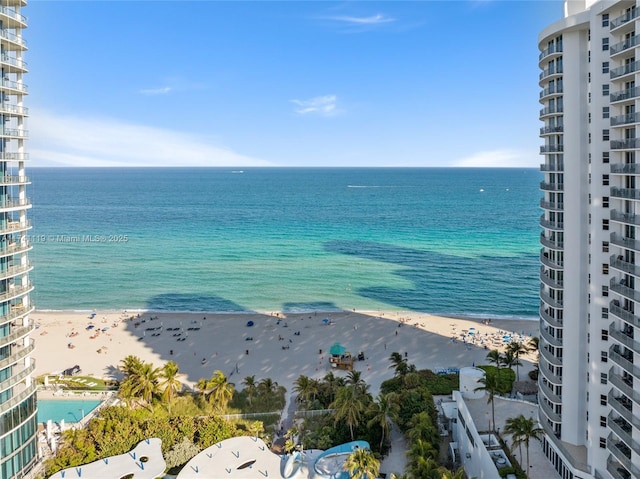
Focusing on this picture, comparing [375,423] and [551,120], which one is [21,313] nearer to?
[375,423]

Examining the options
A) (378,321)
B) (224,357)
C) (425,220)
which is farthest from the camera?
(425,220)

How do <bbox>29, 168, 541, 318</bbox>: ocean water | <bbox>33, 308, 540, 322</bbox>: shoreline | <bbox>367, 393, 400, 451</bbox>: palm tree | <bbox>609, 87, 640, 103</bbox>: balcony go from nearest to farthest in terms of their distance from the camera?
<bbox>609, 87, 640, 103</bbox>: balcony, <bbox>367, 393, 400, 451</bbox>: palm tree, <bbox>33, 308, 540, 322</bbox>: shoreline, <bbox>29, 168, 541, 318</bbox>: ocean water

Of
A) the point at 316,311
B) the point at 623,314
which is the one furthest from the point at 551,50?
the point at 316,311

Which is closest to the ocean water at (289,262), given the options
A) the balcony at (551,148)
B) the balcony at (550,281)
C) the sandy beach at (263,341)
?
the sandy beach at (263,341)

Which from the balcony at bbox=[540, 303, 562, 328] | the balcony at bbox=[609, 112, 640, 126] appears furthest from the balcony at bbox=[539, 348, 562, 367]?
the balcony at bbox=[609, 112, 640, 126]

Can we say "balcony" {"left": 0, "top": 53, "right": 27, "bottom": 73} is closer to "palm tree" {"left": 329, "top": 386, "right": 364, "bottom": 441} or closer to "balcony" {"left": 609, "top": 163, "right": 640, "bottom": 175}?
"palm tree" {"left": 329, "top": 386, "right": 364, "bottom": 441}

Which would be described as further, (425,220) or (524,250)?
(425,220)

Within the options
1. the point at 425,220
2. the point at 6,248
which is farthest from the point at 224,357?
the point at 425,220
